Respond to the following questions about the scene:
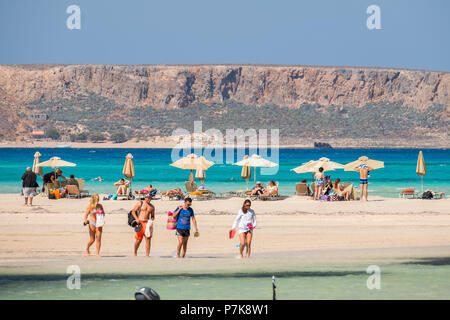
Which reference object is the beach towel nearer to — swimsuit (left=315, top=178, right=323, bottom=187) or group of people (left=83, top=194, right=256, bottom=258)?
group of people (left=83, top=194, right=256, bottom=258)

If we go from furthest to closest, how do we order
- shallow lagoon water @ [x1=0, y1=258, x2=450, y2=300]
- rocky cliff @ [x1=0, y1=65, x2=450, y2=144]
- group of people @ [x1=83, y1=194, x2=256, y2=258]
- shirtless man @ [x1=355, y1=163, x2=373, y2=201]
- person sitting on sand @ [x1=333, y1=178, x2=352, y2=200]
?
rocky cliff @ [x1=0, y1=65, x2=450, y2=144] → person sitting on sand @ [x1=333, y1=178, x2=352, y2=200] → shirtless man @ [x1=355, y1=163, x2=373, y2=201] → group of people @ [x1=83, y1=194, x2=256, y2=258] → shallow lagoon water @ [x1=0, y1=258, x2=450, y2=300]

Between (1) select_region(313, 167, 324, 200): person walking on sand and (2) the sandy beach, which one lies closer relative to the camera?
(2) the sandy beach

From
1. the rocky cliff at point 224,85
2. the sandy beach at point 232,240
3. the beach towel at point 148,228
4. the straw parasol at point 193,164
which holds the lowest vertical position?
the sandy beach at point 232,240

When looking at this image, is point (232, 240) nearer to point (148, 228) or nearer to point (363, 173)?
point (148, 228)

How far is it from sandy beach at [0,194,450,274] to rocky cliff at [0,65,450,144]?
124 meters

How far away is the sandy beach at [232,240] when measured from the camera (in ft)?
42.0

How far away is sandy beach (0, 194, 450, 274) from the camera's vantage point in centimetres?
1280

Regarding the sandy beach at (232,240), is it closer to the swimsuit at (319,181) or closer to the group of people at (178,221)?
the group of people at (178,221)

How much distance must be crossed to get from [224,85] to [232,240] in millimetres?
138480

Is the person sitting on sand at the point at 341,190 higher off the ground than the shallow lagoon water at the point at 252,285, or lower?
higher

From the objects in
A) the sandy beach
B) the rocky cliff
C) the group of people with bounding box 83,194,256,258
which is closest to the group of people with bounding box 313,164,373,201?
the sandy beach

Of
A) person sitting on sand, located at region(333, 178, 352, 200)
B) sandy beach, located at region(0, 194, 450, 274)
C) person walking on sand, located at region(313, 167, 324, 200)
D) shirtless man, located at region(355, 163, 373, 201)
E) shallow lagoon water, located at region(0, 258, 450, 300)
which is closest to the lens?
shallow lagoon water, located at region(0, 258, 450, 300)

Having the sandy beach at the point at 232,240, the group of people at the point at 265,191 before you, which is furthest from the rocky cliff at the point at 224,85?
the sandy beach at the point at 232,240

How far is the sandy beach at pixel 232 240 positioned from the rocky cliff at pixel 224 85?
124 m
